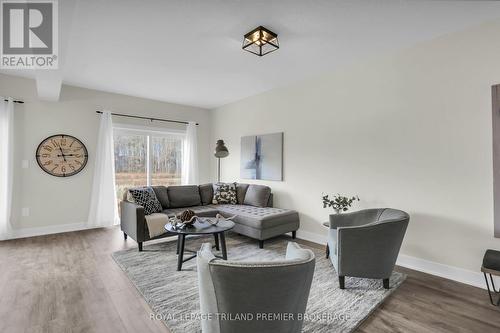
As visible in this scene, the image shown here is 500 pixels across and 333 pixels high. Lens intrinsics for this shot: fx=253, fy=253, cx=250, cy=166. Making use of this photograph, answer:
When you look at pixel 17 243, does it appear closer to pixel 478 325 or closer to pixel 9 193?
pixel 9 193

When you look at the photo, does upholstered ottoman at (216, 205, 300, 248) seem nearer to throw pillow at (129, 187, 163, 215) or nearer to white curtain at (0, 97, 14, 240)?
throw pillow at (129, 187, 163, 215)

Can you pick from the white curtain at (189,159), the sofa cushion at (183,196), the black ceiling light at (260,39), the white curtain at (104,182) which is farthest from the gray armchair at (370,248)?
the white curtain at (104,182)

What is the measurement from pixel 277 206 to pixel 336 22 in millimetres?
3022

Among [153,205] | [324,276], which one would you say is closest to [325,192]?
[324,276]

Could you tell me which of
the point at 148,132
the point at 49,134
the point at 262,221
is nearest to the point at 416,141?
the point at 262,221

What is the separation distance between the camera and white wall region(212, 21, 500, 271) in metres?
2.52

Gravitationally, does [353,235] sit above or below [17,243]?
above

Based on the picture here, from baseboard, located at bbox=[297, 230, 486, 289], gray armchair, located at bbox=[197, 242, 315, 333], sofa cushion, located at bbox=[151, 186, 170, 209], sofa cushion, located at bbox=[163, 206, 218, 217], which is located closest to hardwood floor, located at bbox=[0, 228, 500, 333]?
baseboard, located at bbox=[297, 230, 486, 289]

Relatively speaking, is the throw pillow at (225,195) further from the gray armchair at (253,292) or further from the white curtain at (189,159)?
the gray armchair at (253,292)

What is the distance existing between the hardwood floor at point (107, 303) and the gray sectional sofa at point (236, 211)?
62cm

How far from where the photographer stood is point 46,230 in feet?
14.0

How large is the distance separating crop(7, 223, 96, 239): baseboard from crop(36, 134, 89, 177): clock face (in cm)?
90

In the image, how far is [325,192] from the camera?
3814mm

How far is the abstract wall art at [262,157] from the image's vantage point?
4500mm
